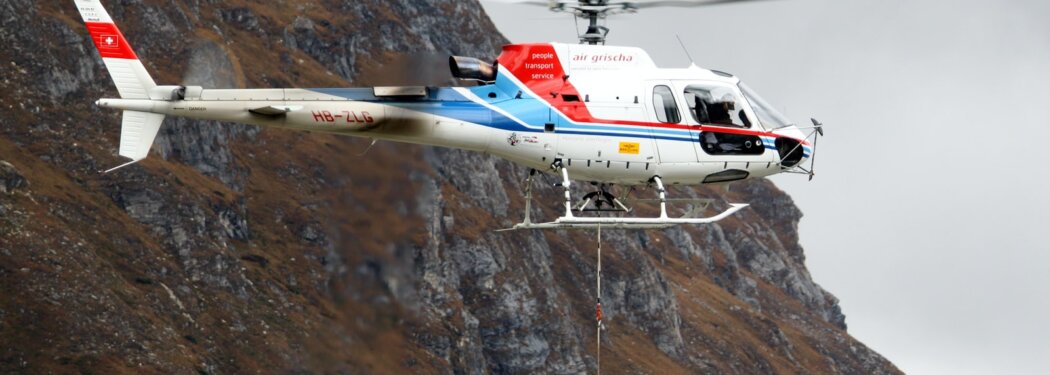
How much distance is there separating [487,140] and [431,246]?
113 m

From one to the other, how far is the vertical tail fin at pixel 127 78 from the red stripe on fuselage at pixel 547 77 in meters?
10.6

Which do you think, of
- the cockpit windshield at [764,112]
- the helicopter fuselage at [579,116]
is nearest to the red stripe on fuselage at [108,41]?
the helicopter fuselage at [579,116]

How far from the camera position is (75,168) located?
523 feet

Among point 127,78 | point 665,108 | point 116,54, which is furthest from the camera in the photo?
point 665,108

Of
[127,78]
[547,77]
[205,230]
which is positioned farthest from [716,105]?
[205,230]

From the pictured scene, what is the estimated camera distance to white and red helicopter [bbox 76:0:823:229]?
5997 centimetres

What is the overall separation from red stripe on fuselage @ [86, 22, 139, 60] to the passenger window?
15.5m

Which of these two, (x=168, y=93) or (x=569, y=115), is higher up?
(x=569, y=115)

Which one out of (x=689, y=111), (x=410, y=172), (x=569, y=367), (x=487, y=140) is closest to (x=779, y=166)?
(x=689, y=111)

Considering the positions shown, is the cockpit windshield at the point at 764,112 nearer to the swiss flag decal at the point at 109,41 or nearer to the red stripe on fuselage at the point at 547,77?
the red stripe on fuselage at the point at 547,77

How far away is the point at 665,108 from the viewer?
210ft

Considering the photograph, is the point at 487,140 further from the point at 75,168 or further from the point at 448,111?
the point at 75,168

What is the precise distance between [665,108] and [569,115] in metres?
2.99

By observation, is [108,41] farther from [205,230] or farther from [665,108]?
[205,230]
